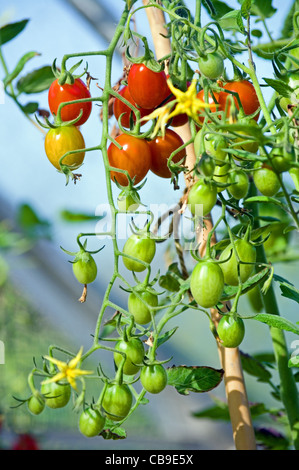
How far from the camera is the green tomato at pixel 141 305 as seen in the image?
0.38 m

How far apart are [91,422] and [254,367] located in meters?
0.27

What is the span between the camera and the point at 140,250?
375 mm

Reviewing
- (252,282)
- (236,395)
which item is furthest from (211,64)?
(236,395)

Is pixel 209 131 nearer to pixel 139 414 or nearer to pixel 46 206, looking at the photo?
pixel 46 206

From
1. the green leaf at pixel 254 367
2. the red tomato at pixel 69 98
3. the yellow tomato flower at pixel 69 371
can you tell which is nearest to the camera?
the yellow tomato flower at pixel 69 371

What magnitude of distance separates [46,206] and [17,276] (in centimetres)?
26

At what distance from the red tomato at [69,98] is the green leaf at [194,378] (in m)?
0.21

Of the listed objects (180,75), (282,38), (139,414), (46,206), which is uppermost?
(46,206)

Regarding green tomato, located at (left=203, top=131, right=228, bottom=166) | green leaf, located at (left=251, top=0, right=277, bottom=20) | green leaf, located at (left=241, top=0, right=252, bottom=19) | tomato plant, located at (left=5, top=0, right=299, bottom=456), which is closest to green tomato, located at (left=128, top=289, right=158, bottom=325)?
tomato plant, located at (left=5, top=0, right=299, bottom=456)

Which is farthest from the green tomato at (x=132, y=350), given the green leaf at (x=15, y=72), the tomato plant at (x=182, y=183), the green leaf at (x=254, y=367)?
the green leaf at (x=15, y=72)

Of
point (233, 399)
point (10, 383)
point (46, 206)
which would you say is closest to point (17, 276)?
point (46, 206)

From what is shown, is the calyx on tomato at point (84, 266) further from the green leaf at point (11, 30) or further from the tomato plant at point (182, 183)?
the green leaf at point (11, 30)

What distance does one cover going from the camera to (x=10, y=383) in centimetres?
171

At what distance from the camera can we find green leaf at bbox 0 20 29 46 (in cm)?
58
